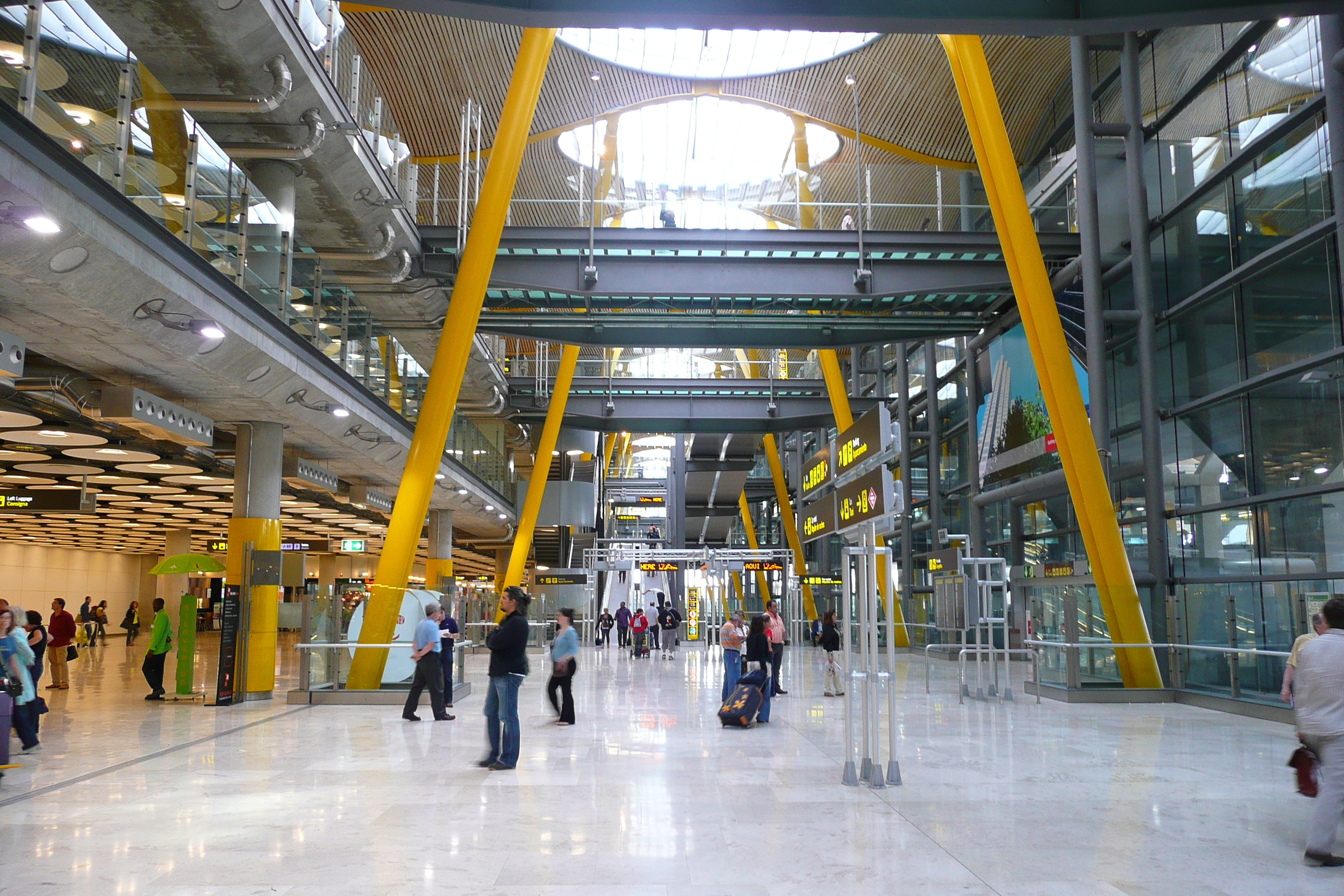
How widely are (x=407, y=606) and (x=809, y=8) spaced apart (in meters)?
14.6

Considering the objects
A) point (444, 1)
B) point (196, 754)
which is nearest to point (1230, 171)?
point (444, 1)

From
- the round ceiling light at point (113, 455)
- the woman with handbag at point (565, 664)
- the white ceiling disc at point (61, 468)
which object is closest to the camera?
the woman with handbag at point (565, 664)

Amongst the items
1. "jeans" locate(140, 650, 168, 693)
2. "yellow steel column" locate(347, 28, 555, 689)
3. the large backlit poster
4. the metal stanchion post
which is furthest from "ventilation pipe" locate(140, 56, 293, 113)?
the large backlit poster

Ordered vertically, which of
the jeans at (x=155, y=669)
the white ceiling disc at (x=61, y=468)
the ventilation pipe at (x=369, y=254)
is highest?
the ventilation pipe at (x=369, y=254)

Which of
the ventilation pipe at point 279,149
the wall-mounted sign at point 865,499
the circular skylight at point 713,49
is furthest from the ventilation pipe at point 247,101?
the circular skylight at point 713,49

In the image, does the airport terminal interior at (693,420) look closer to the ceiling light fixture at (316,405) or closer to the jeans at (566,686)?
the ceiling light fixture at (316,405)

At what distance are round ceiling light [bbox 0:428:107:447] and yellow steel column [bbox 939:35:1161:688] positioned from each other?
1590 cm

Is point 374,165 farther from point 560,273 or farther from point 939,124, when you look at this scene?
point 939,124

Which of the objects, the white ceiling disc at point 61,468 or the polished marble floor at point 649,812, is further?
the white ceiling disc at point 61,468

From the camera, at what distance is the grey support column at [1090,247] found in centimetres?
1903

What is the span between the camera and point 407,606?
18484 mm

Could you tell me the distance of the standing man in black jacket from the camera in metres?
A: 9.95

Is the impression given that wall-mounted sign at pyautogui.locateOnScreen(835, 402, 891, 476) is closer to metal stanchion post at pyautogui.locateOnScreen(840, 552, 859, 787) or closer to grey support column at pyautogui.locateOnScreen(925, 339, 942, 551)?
metal stanchion post at pyautogui.locateOnScreen(840, 552, 859, 787)

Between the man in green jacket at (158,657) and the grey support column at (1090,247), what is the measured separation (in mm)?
17190
